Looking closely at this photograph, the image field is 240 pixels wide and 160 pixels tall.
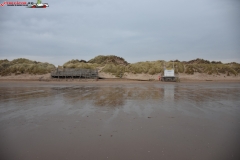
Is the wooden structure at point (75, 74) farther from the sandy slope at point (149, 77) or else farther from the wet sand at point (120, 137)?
the wet sand at point (120, 137)

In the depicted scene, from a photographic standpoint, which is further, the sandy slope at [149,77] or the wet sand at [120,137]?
the sandy slope at [149,77]

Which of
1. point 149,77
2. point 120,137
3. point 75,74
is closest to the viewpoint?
point 120,137

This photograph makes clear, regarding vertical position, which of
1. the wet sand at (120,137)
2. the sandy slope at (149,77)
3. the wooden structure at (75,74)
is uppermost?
the wooden structure at (75,74)

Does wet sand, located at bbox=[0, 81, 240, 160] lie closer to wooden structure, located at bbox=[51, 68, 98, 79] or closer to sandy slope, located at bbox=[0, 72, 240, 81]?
wooden structure, located at bbox=[51, 68, 98, 79]

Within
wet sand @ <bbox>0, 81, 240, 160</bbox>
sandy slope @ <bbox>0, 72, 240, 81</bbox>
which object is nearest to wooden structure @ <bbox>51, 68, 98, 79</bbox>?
sandy slope @ <bbox>0, 72, 240, 81</bbox>

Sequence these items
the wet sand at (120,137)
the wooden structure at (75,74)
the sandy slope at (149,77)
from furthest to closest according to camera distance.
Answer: the sandy slope at (149,77)
the wooden structure at (75,74)
the wet sand at (120,137)

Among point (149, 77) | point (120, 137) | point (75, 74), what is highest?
point (75, 74)

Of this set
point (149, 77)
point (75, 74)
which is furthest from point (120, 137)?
point (149, 77)

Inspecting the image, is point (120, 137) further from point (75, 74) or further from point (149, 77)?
point (149, 77)

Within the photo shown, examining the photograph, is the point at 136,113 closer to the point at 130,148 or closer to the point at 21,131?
the point at 130,148

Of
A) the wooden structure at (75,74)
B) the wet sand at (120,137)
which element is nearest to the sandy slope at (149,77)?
the wooden structure at (75,74)

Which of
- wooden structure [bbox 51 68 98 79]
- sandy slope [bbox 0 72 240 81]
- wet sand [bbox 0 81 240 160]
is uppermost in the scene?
wooden structure [bbox 51 68 98 79]

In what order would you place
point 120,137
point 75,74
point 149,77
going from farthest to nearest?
point 149,77 → point 75,74 → point 120,137

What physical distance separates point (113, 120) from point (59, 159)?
255cm
